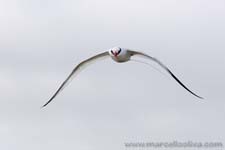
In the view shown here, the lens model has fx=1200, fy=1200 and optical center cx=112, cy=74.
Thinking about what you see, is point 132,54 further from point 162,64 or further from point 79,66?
point 79,66

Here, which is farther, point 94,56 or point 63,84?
point 63,84

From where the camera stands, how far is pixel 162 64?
230 ft

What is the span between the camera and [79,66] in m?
76.1

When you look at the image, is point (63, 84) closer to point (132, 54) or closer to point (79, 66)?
point (79, 66)

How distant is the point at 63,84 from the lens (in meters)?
82.3

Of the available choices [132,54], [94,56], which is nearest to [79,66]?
[94,56]

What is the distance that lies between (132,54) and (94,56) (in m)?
4.72

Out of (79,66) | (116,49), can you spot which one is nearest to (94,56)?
(79,66)

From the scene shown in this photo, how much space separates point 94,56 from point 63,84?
325 inches

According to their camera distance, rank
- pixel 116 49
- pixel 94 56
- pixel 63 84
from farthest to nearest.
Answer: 1. pixel 63 84
2. pixel 94 56
3. pixel 116 49

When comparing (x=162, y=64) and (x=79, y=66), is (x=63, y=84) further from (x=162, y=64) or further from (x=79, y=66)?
(x=162, y=64)

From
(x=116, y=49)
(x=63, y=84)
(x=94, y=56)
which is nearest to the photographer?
(x=116, y=49)

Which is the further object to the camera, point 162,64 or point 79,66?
point 79,66

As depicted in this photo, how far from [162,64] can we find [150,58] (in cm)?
131
